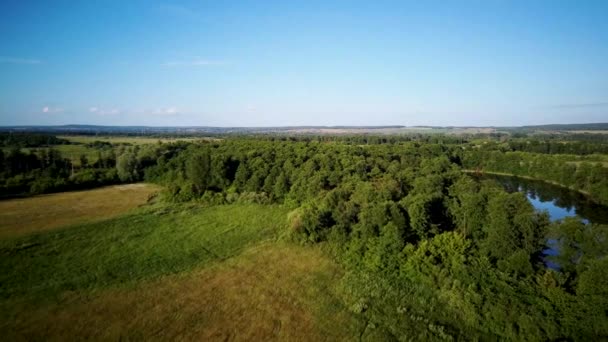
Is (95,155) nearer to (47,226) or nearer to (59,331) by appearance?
(47,226)

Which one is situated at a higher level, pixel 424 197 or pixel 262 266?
pixel 424 197

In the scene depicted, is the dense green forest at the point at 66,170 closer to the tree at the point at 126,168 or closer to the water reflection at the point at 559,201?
the tree at the point at 126,168

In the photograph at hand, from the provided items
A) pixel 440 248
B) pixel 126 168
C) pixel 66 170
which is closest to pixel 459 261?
pixel 440 248

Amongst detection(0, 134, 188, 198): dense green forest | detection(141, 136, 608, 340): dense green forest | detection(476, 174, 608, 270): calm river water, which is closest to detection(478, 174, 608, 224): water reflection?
detection(476, 174, 608, 270): calm river water

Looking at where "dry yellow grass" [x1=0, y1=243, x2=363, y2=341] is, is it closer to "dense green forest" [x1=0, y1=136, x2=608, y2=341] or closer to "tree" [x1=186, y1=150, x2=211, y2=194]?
"dense green forest" [x1=0, y1=136, x2=608, y2=341]

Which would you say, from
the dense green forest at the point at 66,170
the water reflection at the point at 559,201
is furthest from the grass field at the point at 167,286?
the water reflection at the point at 559,201

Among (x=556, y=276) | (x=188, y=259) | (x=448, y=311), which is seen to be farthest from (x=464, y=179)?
(x=188, y=259)
